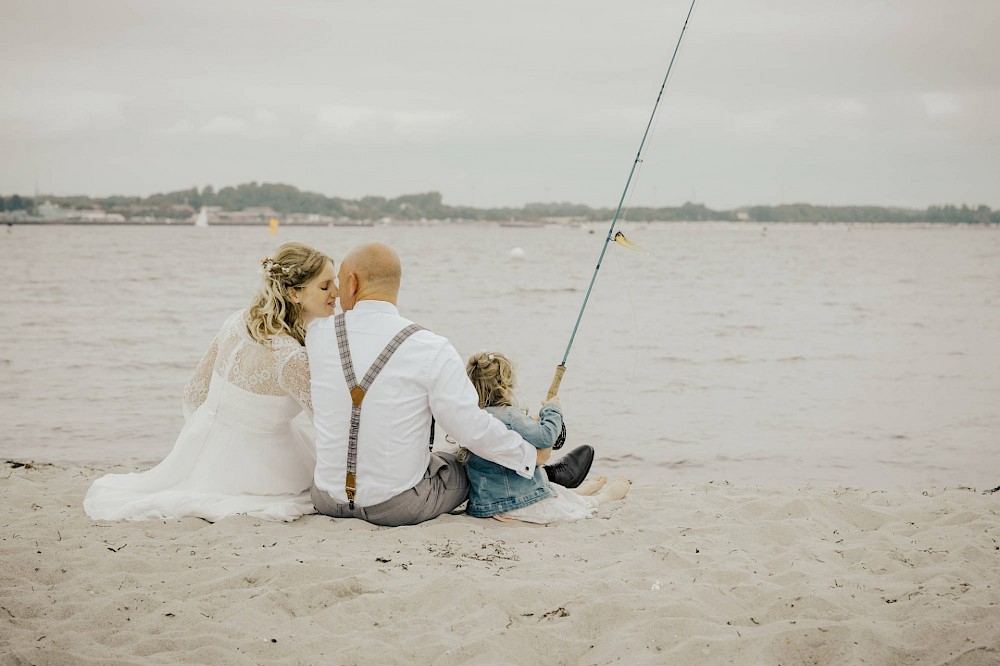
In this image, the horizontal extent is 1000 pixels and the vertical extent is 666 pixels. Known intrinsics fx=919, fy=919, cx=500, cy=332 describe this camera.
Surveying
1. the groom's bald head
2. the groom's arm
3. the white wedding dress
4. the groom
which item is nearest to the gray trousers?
the groom

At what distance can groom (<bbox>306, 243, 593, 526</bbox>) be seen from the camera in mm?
4113

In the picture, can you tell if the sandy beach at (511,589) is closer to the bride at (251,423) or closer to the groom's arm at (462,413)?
the bride at (251,423)

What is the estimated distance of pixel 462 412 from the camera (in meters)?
4.15

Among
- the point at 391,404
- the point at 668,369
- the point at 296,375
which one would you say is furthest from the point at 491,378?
the point at 668,369

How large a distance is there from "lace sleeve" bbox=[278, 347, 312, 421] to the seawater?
329cm

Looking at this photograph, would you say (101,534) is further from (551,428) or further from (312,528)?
(551,428)

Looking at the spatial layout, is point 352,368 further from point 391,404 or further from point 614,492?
point 614,492

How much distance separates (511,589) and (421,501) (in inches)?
38.7

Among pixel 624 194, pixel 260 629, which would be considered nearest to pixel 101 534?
pixel 260 629

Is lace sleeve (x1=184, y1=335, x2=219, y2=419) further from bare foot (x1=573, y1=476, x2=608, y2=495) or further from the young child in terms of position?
bare foot (x1=573, y1=476, x2=608, y2=495)

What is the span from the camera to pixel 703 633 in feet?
10.5

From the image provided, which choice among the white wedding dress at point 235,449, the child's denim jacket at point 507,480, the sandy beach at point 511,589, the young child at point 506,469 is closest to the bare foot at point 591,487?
the sandy beach at point 511,589

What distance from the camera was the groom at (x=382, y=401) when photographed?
4.11 m

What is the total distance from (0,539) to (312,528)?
4.55 ft
